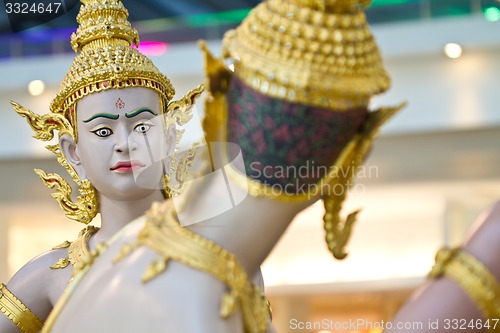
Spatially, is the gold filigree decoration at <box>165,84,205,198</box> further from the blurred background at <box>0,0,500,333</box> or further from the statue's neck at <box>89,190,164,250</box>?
the blurred background at <box>0,0,500,333</box>

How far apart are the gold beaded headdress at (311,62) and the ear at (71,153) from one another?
108 cm

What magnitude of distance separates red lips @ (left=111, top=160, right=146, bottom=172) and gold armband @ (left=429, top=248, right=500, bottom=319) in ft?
3.50

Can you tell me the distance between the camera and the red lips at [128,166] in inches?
81.0

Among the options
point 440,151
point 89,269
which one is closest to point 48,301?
point 89,269

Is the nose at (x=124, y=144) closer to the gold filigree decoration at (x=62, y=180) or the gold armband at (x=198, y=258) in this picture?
the gold filigree decoration at (x=62, y=180)

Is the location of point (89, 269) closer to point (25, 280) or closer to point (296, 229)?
point (25, 280)

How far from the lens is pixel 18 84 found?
20.5 ft

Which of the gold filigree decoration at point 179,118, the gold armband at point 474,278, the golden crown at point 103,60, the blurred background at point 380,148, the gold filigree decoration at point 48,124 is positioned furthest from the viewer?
the blurred background at point 380,148

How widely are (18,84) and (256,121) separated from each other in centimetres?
543

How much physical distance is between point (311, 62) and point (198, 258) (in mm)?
366

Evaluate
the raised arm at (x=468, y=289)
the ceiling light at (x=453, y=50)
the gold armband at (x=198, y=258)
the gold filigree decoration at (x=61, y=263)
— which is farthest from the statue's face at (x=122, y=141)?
the ceiling light at (x=453, y=50)

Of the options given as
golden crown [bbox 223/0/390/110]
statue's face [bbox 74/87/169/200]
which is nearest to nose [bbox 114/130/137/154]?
statue's face [bbox 74/87/169/200]

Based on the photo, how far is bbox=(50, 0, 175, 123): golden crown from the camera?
2111 mm

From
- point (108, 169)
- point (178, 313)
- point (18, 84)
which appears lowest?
point (18, 84)
